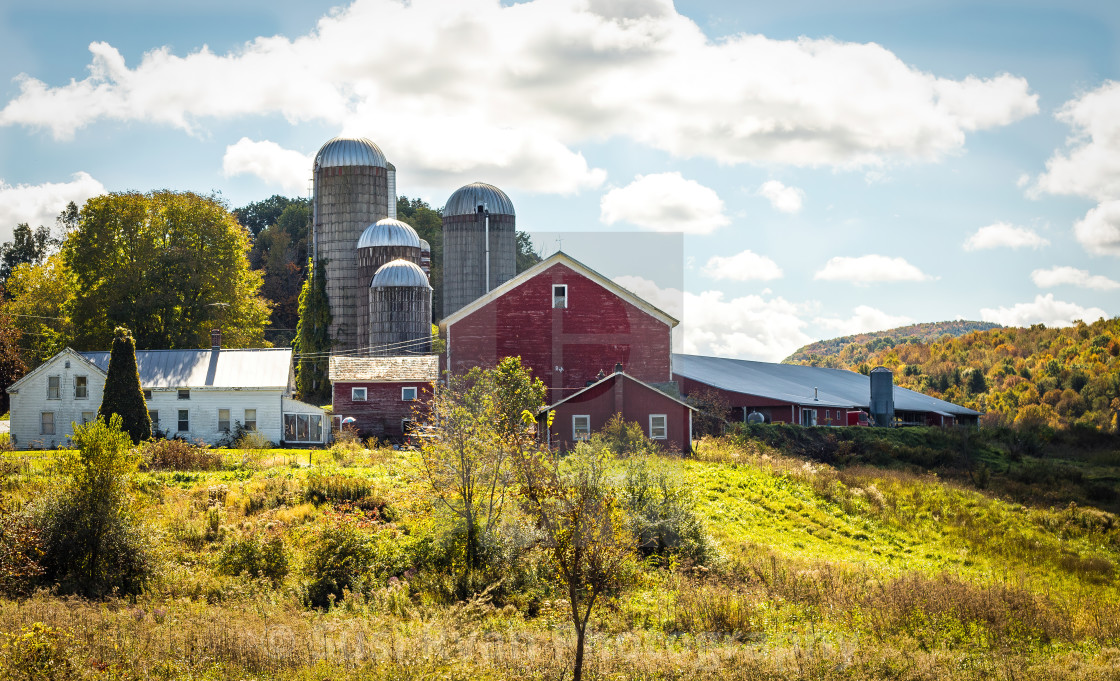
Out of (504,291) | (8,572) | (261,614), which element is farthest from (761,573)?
(504,291)

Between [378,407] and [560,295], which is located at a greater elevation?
[560,295]

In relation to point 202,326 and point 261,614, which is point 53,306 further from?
point 261,614

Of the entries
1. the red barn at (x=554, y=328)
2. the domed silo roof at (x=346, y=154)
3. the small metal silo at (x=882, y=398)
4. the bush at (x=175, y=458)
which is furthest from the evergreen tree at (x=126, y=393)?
the small metal silo at (x=882, y=398)

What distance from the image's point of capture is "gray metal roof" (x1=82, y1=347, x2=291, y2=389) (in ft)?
136

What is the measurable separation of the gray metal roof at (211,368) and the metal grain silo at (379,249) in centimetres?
898

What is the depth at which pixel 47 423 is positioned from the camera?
40.7m

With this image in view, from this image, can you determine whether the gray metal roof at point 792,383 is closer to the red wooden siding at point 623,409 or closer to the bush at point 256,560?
the red wooden siding at point 623,409

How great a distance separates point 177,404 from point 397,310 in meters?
12.0

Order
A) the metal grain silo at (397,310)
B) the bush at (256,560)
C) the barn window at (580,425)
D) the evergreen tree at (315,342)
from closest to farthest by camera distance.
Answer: the bush at (256,560)
the barn window at (580,425)
the metal grain silo at (397,310)
the evergreen tree at (315,342)

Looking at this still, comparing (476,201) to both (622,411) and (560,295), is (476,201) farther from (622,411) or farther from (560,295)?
(622,411)

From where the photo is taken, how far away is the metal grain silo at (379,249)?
52.0 m

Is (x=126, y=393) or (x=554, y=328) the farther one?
(x=554, y=328)

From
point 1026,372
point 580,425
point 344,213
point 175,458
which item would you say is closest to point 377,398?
point 580,425

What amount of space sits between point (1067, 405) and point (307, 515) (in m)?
67.3
